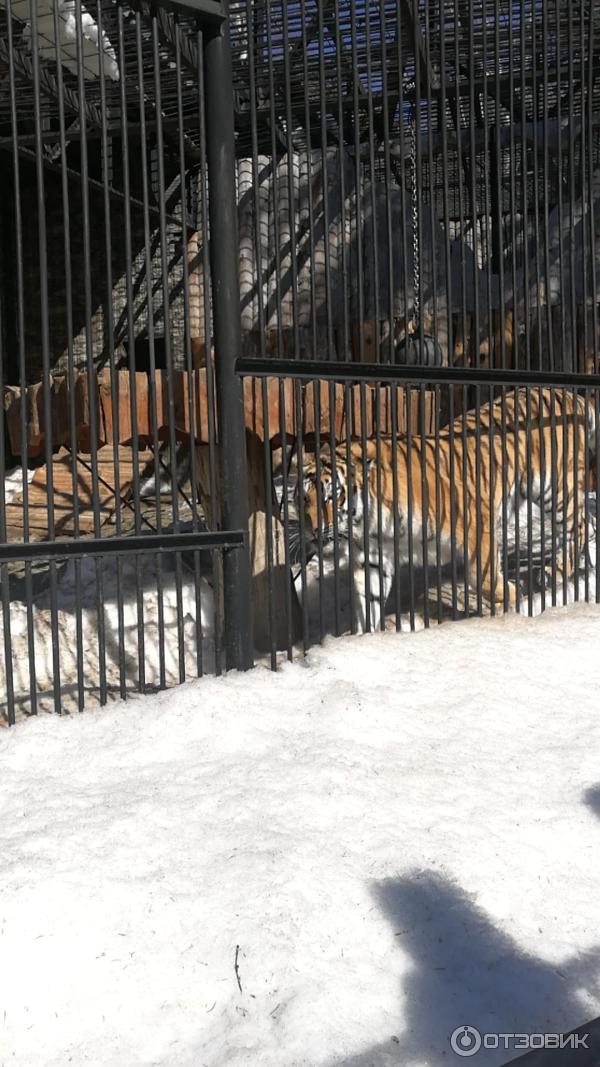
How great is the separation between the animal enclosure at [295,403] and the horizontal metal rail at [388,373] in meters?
0.01

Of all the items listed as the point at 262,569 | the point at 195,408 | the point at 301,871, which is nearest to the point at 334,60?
the point at 195,408

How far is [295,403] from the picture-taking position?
16.0 ft

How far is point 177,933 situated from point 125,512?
23.3ft

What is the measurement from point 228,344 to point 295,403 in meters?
0.51

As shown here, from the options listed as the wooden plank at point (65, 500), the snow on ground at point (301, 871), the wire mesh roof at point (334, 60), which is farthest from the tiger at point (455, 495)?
the wooden plank at point (65, 500)

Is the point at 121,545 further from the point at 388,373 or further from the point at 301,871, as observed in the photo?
the point at 301,871

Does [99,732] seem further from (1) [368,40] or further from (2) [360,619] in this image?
(1) [368,40]

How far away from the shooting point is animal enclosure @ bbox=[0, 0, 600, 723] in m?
4.28

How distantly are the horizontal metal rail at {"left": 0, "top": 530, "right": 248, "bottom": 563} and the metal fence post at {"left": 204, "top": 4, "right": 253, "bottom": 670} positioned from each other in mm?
74

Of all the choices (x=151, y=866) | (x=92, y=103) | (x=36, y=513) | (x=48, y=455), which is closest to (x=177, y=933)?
(x=151, y=866)

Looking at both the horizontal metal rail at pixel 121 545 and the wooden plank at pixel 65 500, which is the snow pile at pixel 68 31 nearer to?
the horizontal metal rail at pixel 121 545

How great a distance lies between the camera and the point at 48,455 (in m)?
3.99

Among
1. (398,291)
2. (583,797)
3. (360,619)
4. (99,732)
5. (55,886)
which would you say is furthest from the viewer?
(398,291)

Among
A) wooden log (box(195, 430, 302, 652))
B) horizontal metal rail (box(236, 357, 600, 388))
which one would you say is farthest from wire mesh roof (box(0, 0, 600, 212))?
wooden log (box(195, 430, 302, 652))
